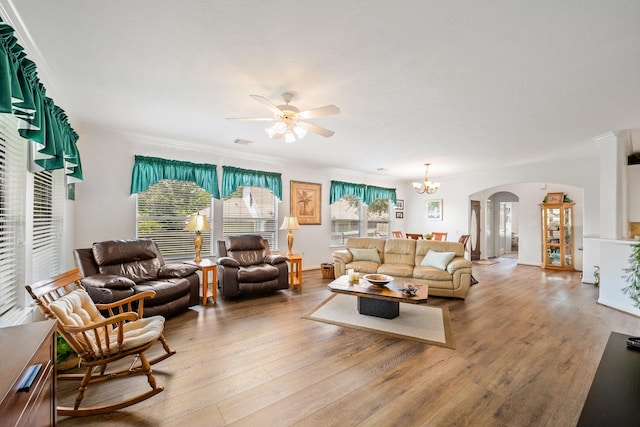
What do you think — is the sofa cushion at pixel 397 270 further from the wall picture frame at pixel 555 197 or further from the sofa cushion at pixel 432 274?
the wall picture frame at pixel 555 197

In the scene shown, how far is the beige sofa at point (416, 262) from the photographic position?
4426mm

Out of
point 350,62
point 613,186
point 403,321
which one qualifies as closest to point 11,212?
point 350,62

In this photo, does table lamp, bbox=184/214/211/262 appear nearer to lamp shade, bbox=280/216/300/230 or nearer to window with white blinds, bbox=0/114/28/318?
lamp shade, bbox=280/216/300/230

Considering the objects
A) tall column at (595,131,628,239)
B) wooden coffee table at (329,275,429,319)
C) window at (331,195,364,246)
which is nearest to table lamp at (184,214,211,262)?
wooden coffee table at (329,275,429,319)

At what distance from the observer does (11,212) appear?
7.20 ft

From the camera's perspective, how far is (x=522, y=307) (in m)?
4.04

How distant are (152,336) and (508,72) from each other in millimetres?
3777

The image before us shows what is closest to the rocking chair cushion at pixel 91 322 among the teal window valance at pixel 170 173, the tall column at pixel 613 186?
the teal window valance at pixel 170 173

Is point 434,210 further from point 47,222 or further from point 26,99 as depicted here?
point 26,99

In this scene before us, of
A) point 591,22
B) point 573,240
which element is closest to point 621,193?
point 573,240

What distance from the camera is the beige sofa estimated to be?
4426 mm

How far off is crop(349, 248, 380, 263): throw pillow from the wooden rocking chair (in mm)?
3874

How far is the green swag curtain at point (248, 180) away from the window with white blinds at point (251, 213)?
15cm

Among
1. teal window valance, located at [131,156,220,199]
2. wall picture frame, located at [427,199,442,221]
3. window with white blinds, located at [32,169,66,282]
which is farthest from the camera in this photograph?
wall picture frame, located at [427,199,442,221]
